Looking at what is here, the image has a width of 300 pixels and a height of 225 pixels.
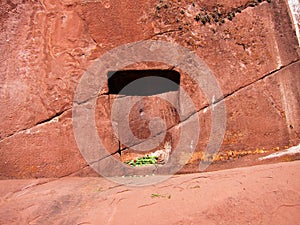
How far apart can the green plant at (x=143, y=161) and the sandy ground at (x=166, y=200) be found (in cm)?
38

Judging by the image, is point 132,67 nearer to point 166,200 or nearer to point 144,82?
point 144,82

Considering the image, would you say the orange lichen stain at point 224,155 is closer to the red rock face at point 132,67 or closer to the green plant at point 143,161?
the red rock face at point 132,67

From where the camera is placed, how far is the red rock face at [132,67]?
218 centimetres

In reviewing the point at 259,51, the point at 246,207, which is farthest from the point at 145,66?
the point at 246,207

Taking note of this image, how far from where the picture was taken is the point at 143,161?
8.08ft

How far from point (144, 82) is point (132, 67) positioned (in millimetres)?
194

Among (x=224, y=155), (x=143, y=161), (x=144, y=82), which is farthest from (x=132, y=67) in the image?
(x=224, y=155)

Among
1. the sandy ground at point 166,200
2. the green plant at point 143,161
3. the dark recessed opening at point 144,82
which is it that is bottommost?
the sandy ground at point 166,200

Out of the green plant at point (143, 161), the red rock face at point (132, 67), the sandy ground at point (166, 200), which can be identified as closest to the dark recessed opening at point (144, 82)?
the red rock face at point (132, 67)

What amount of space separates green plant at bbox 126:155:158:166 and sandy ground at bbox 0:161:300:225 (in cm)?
38

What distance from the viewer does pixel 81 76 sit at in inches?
89.6

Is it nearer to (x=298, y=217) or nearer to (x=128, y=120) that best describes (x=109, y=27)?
(x=128, y=120)

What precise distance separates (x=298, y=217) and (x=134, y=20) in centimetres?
186

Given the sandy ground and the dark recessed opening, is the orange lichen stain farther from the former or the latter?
the dark recessed opening
